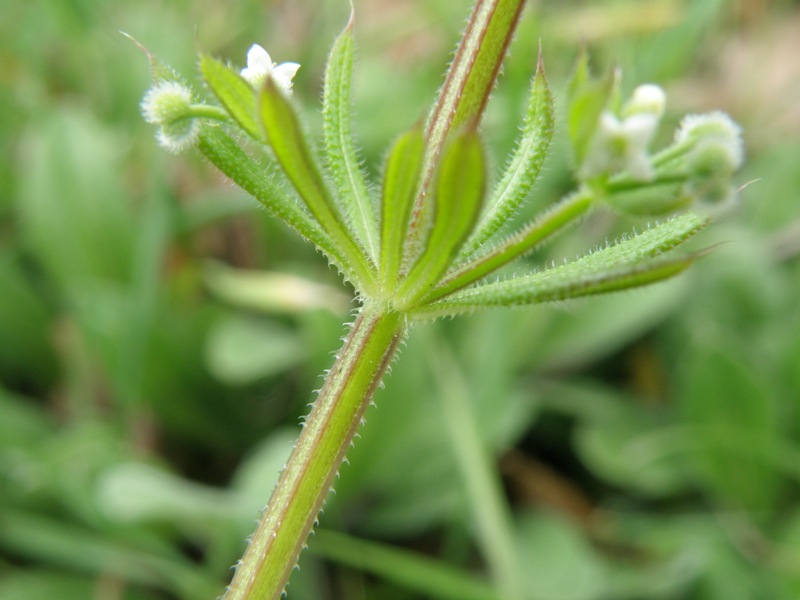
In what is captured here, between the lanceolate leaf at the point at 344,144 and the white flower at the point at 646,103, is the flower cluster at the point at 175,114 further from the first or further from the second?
the white flower at the point at 646,103

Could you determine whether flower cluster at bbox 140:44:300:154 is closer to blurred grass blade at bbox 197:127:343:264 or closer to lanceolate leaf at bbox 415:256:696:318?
blurred grass blade at bbox 197:127:343:264

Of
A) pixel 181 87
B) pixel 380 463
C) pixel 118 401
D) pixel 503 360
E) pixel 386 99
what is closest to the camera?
pixel 181 87

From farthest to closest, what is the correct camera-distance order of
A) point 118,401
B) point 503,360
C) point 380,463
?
point 118,401 → point 380,463 → point 503,360

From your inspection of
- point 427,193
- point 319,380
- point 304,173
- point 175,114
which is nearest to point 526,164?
point 427,193

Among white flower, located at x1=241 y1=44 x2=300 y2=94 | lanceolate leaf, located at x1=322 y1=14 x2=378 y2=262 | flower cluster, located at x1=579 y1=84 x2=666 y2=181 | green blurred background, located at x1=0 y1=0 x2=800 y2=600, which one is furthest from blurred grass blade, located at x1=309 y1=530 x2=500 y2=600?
flower cluster, located at x1=579 y1=84 x2=666 y2=181

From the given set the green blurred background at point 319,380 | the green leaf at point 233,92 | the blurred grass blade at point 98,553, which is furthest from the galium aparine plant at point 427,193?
the blurred grass blade at point 98,553

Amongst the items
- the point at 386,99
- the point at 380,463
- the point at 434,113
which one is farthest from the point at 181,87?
the point at 386,99

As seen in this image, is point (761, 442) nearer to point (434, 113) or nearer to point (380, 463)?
point (380, 463)
